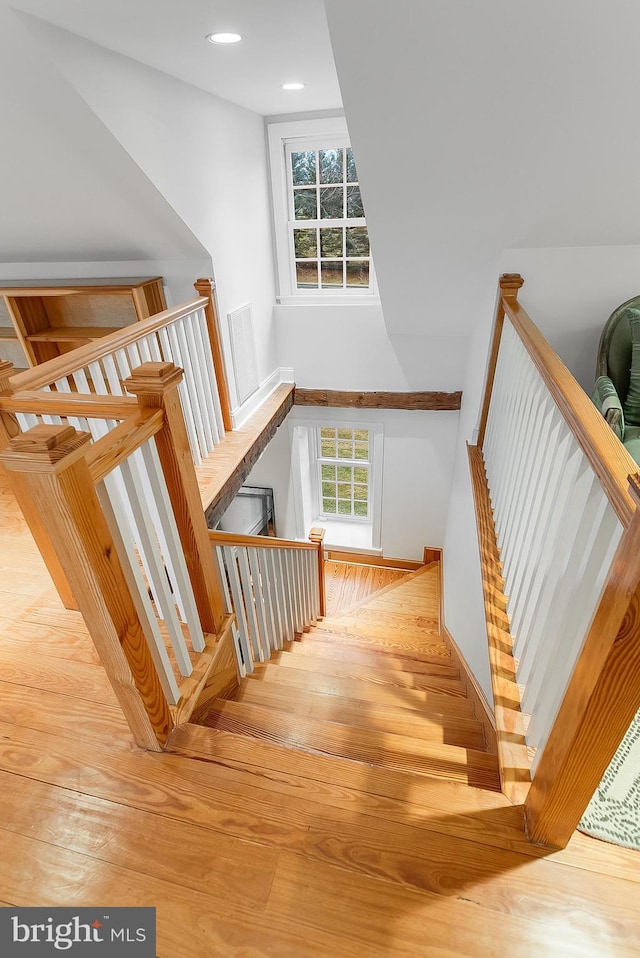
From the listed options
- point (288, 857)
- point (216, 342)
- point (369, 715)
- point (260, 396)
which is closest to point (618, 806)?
point (288, 857)

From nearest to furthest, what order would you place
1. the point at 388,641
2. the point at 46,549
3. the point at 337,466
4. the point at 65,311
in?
the point at 46,549
the point at 388,641
the point at 65,311
the point at 337,466

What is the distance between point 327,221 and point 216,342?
162 centimetres

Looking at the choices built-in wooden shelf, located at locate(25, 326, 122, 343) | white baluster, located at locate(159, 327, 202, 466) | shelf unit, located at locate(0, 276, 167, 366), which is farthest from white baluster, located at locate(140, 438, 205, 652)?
built-in wooden shelf, located at locate(25, 326, 122, 343)

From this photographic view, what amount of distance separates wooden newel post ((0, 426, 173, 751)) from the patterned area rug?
47.2 inches

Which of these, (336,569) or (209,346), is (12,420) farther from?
(336,569)

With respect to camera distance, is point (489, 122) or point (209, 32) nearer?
point (489, 122)

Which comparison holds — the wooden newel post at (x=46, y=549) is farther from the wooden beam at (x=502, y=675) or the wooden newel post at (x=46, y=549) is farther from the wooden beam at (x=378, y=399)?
the wooden beam at (x=378, y=399)

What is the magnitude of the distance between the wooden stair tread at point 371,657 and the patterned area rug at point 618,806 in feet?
5.06

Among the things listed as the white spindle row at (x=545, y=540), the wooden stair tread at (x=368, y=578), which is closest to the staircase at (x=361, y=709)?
the white spindle row at (x=545, y=540)

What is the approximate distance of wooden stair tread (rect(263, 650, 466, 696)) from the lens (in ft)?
8.66

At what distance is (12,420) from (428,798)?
1.80 metres

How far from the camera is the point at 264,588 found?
2613mm

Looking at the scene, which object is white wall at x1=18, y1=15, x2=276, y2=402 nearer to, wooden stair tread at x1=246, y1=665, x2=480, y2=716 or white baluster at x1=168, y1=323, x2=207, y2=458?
white baluster at x1=168, y1=323, x2=207, y2=458

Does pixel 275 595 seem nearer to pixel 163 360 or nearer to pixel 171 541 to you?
pixel 171 541
